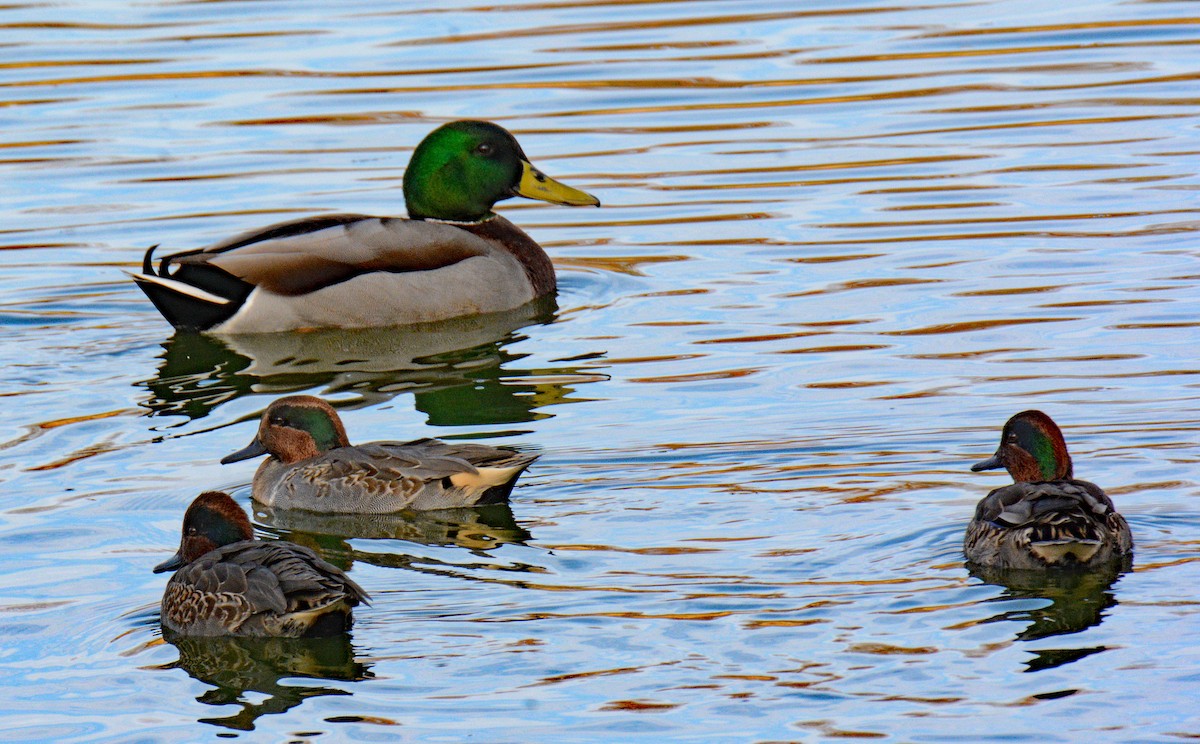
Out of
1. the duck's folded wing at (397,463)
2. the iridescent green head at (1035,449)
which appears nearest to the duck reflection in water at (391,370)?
the duck's folded wing at (397,463)

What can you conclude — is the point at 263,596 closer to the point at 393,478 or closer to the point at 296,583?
the point at 296,583

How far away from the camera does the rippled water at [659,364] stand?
7008 millimetres

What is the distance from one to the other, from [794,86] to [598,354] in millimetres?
7238

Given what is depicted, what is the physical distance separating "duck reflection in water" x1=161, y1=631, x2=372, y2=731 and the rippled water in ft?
0.08

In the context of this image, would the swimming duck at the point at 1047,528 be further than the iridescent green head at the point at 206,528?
No

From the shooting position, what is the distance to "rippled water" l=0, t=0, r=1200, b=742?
276 inches

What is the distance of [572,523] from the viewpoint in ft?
28.4

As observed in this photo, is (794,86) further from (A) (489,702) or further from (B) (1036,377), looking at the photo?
(A) (489,702)

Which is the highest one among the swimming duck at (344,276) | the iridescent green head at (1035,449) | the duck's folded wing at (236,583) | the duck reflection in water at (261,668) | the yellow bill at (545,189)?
the yellow bill at (545,189)

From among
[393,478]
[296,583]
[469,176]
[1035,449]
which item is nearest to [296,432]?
[393,478]

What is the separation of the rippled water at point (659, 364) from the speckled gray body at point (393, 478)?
0.46ft

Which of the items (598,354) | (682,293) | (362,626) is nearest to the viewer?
(362,626)

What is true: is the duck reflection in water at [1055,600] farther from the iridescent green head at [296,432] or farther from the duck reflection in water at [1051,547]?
the iridescent green head at [296,432]

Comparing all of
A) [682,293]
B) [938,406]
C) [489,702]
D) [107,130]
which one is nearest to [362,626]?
[489,702]
